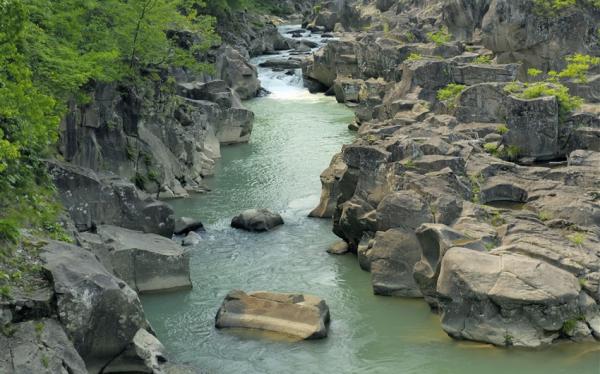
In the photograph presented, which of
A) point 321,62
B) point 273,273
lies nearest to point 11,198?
point 273,273

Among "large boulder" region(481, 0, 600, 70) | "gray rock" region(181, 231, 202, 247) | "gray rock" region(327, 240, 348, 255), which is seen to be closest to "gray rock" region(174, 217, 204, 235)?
"gray rock" region(181, 231, 202, 247)

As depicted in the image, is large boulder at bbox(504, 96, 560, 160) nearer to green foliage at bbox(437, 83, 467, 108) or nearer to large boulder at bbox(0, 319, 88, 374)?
green foliage at bbox(437, 83, 467, 108)

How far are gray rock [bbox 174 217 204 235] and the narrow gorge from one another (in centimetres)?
7

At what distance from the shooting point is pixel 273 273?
21.6m

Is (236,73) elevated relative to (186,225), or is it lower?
elevated

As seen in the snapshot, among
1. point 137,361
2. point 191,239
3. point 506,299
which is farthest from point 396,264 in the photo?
point 137,361

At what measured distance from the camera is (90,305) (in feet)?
44.5

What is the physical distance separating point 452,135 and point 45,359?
17.8 metres

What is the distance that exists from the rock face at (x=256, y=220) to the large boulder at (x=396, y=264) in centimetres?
572

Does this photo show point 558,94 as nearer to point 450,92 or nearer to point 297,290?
point 450,92

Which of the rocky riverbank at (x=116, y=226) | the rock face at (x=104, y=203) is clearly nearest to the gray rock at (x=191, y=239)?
the rocky riverbank at (x=116, y=226)

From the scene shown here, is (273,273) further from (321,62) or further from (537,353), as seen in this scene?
(321,62)

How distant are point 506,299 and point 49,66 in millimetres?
13254

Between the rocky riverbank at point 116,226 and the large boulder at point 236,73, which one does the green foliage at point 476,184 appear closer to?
the rocky riverbank at point 116,226
